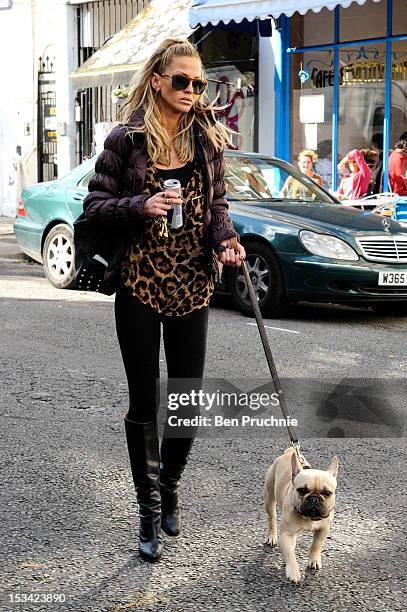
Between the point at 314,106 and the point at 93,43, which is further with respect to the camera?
the point at 93,43

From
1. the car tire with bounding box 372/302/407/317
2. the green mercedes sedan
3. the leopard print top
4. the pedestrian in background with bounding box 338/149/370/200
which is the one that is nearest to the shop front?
the pedestrian in background with bounding box 338/149/370/200

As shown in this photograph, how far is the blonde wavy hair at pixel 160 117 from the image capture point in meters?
3.93

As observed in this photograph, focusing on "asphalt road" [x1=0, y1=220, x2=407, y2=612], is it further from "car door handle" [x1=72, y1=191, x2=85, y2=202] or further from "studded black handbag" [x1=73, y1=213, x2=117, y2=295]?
"car door handle" [x1=72, y1=191, x2=85, y2=202]

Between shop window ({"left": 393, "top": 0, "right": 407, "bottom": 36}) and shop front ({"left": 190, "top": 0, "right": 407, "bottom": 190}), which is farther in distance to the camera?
shop front ({"left": 190, "top": 0, "right": 407, "bottom": 190})

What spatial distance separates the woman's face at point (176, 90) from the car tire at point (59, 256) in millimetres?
7641

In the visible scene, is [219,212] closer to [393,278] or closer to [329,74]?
[393,278]

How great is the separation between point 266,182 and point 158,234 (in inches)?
281

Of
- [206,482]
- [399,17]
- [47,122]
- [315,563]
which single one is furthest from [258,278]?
[47,122]

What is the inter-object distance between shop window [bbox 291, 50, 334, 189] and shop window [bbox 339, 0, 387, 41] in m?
0.52

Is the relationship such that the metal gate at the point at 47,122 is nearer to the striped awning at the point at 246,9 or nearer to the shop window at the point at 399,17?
the striped awning at the point at 246,9

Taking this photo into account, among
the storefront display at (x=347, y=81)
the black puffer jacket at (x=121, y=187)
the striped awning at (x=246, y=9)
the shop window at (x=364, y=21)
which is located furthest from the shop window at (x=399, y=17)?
the black puffer jacket at (x=121, y=187)

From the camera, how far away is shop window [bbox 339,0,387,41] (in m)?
16.1

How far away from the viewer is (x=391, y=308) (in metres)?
10.8

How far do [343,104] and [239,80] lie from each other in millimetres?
2256
